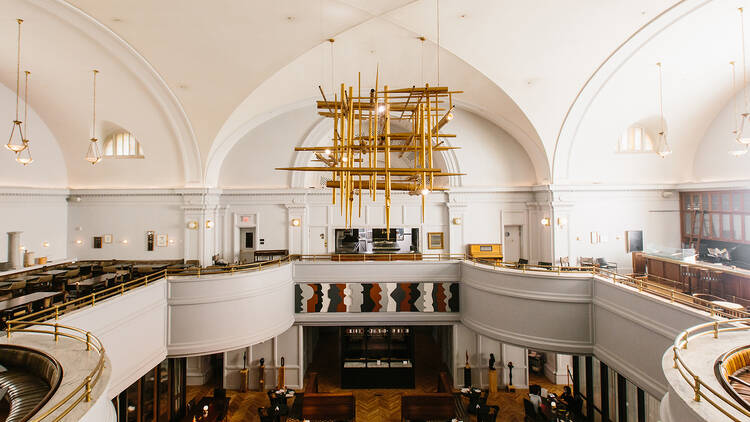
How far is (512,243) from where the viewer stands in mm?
13305

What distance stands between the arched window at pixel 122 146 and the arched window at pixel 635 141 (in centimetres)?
1730

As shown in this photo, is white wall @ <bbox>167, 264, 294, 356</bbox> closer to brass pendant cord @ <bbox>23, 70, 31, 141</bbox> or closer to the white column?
→ the white column

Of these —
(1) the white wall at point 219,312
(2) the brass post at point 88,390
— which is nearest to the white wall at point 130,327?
(1) the white wall at point 219,312

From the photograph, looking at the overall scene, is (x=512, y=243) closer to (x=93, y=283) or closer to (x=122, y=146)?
(x=93, y=283)

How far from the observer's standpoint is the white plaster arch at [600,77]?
26.0 feet

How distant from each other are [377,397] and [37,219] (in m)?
12.6

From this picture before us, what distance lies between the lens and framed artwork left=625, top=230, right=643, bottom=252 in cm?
1255

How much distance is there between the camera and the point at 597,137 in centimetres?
1186

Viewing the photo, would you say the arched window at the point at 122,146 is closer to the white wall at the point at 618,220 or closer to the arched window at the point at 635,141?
the white wall at the point at 618,220

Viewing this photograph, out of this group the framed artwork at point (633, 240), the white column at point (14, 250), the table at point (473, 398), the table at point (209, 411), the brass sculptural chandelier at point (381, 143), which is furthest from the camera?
the framed artwork at point (633, 240)

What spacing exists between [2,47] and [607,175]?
59.3 ft

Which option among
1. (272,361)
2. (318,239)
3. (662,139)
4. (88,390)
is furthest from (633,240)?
(88,390)

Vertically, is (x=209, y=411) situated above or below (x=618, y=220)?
below

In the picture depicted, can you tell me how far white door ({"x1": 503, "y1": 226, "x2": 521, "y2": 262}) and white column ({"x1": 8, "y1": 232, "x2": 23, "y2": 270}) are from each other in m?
16.1
